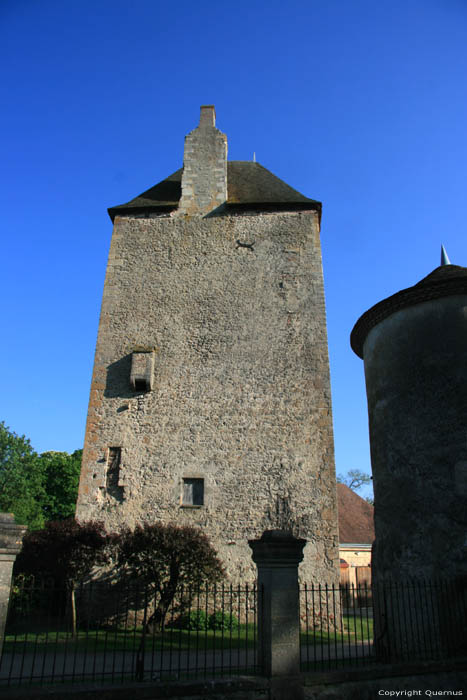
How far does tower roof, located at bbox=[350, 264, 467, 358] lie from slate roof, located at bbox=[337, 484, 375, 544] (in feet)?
45.5

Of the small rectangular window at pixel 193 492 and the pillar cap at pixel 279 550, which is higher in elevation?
the small rectangular window at pixel 193 492

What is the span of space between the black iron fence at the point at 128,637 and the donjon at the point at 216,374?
4.95 feet

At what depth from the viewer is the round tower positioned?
743 cm

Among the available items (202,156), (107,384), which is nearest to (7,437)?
(107,384)

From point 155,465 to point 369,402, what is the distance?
19.6ft

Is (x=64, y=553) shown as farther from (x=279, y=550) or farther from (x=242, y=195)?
(x=242, y=195)

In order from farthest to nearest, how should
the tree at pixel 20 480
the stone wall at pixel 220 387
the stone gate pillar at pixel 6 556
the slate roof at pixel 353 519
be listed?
1. the tree at pixel 20 480
2. the slate roof at pixel 353 519
3. the stone wall at pixel 220 387
4. the stone gate pillar at pixel 6 556

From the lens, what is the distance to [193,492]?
40.3 ft

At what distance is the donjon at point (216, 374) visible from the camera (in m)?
12.1

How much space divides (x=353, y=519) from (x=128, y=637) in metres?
16.1

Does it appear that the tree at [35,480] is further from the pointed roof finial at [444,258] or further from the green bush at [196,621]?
the pointed roof finial at [444,258]

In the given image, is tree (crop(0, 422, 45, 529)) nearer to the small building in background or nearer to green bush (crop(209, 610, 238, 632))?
the small building in background

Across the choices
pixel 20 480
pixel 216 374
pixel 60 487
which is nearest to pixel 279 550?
pixel 216 374

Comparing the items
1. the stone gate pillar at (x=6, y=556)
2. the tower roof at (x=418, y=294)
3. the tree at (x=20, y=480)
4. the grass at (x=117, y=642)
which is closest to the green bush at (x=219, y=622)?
the grass at (x=117, y=642)
